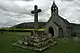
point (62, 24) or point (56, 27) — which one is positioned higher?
point (62, 24)

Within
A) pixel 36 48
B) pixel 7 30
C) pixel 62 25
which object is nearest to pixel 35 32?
pixel 36 48

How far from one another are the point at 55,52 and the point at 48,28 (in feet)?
47.0

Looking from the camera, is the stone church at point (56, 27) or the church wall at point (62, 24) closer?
the stone church at point (56, 27)

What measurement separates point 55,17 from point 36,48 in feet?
53.3

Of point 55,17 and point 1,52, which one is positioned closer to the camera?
point 1,52

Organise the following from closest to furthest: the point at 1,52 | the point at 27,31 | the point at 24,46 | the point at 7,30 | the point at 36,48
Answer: the point at 1,52
the point at 36,48
the point at 24,46
the point at 27,31
the point at 7,30

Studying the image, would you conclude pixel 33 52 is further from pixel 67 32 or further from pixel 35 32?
pixel 67 32

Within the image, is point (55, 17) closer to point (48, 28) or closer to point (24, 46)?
point (48, 28)

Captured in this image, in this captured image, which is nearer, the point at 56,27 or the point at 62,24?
the point at 56,27

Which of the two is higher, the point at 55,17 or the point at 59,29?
the point at 55,17

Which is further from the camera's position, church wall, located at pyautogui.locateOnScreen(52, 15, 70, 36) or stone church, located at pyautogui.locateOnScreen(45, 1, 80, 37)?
church wall, located at pyautogui.locateOnScreen(52, 15, 70, 36)

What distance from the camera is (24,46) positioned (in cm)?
1152

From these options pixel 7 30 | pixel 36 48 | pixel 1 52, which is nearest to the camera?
pixel 1 52

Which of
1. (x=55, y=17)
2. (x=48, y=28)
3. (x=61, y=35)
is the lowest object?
(x=61, y=35)
